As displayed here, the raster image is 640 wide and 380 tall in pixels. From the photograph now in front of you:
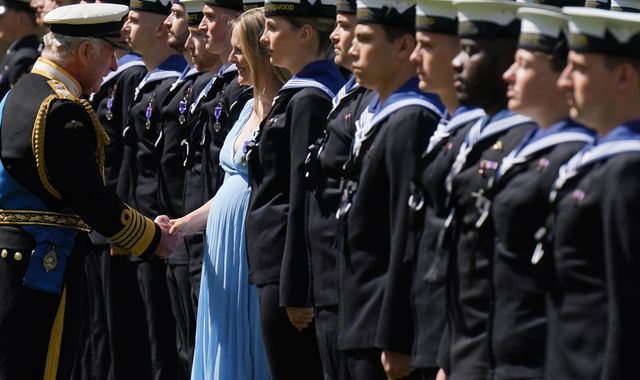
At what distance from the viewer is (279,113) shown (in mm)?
7262

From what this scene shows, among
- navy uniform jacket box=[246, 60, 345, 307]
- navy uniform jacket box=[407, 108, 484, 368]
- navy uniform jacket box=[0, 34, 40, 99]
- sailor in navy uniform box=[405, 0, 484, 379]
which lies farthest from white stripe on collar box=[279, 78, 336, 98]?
navy uniform jacket box=[0, 34, 40, 99]

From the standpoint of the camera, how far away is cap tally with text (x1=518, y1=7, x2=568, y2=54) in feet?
16.7

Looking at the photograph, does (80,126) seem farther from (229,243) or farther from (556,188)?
(556,188)

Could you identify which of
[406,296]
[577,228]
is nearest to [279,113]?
[406,296]

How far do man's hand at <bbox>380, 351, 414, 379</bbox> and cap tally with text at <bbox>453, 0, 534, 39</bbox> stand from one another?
1193mm

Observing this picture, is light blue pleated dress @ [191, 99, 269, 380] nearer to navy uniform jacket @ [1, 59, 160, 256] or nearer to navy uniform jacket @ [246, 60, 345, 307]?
navy uniform jacket @ [246, 60, 345, 307]

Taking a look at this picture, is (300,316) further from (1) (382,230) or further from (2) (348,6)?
(2) (348,6)

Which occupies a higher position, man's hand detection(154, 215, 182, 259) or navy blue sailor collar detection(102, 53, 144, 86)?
navy blue sailor collar detection(102, 53, 144, 86)

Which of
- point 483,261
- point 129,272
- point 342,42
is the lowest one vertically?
point 129,272

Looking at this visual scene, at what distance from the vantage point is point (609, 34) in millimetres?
4754

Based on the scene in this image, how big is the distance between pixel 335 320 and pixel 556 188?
2049 millimetres

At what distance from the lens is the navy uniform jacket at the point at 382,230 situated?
5828mm

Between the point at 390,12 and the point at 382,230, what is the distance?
33.4 inches

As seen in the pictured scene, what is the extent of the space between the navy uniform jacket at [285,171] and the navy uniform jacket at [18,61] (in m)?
5.14
